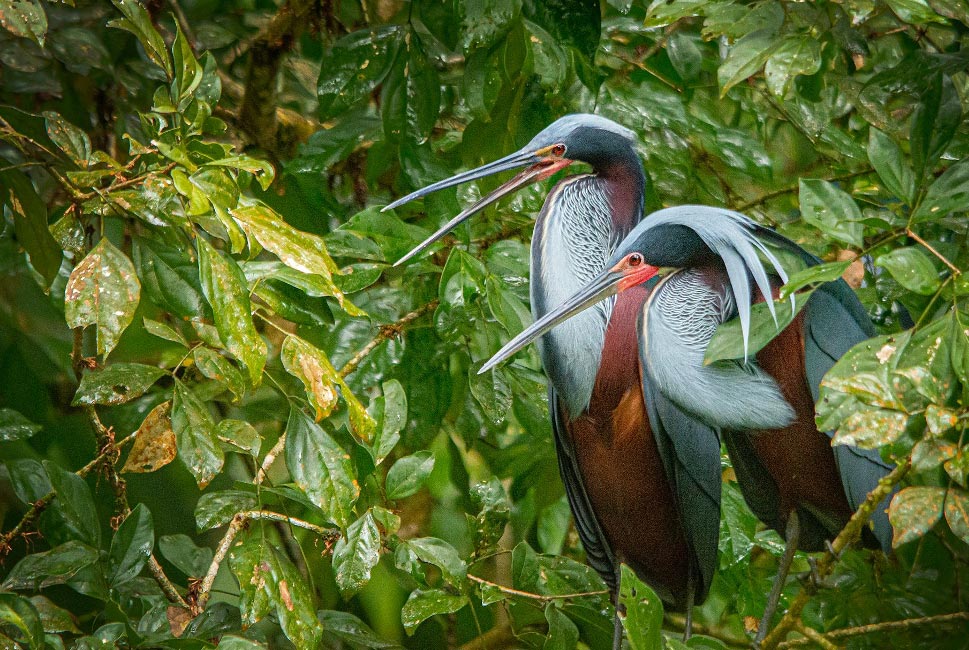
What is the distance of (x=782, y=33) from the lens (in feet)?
3.04

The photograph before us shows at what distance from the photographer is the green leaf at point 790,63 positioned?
0.87 meters

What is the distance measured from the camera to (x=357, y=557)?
981 millimetres

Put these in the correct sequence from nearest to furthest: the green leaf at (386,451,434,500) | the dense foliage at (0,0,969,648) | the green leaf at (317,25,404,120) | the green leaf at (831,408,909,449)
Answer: the green leaf at (831,408,909,449)
the dense foliage at (0,0,969,648)
the green leaf at (386,451,434,500)
the green leaf at (317,25,404,120)

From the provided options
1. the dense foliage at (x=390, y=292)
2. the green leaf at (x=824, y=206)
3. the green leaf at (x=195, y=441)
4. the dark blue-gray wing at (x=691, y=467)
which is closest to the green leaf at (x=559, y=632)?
the dense foliage at (x=390, y=292)

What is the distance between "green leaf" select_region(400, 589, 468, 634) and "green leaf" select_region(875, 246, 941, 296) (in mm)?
557

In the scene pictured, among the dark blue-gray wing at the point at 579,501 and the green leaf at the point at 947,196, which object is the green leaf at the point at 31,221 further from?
the green leaf at the point at 947,196

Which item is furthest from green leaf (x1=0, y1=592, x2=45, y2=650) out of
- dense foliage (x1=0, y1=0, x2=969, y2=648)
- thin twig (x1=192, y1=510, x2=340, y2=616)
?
thin twig (x1=192, y1=510, x2=340, y2=616)

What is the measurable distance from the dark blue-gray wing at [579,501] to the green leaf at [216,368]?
1.09ft

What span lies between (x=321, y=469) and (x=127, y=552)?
266mm

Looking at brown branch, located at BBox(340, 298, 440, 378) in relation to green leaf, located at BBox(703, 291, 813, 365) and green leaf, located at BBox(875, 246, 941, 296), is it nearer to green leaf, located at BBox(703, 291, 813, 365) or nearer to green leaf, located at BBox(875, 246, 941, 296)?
green leaf, located at BBox(703, 291, 813, 365)

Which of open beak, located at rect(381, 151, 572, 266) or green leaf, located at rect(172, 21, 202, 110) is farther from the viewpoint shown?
open beak, located at rect(381, 151, 572, 266)

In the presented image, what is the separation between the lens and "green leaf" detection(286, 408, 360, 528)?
92 cm

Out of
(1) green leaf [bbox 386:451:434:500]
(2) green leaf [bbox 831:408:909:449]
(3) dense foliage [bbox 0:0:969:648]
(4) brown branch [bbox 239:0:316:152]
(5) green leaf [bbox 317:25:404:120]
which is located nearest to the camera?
(2) green leaf [bbox 831:408:909:449]

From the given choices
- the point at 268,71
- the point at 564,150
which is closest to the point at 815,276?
the point at 564,150
